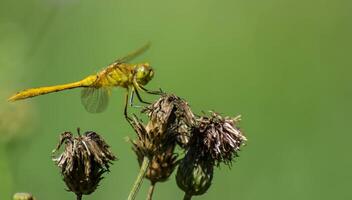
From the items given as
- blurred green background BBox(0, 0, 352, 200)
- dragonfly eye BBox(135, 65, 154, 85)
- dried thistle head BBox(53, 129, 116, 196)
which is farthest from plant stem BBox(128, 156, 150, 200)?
blurred green background BBox(0, 0, 352, 200)

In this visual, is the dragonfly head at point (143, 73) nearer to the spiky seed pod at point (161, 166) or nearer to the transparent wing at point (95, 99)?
the transparent wing at point (95, 99)

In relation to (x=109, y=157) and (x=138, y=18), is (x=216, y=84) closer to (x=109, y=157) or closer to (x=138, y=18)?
(x=138, y=18)

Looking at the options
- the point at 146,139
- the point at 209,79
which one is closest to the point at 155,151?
the point at 146,139

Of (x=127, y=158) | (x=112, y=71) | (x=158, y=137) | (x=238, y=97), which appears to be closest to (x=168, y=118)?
(x=158, y=137)

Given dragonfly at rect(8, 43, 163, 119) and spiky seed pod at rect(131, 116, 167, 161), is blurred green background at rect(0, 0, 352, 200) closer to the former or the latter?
dragonfly at rect(8, 43, 163, 119)

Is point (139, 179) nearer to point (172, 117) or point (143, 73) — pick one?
point (172, 117)

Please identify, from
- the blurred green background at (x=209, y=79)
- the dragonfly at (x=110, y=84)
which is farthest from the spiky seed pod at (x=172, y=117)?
the blurred green background at (x=209, y=79)
